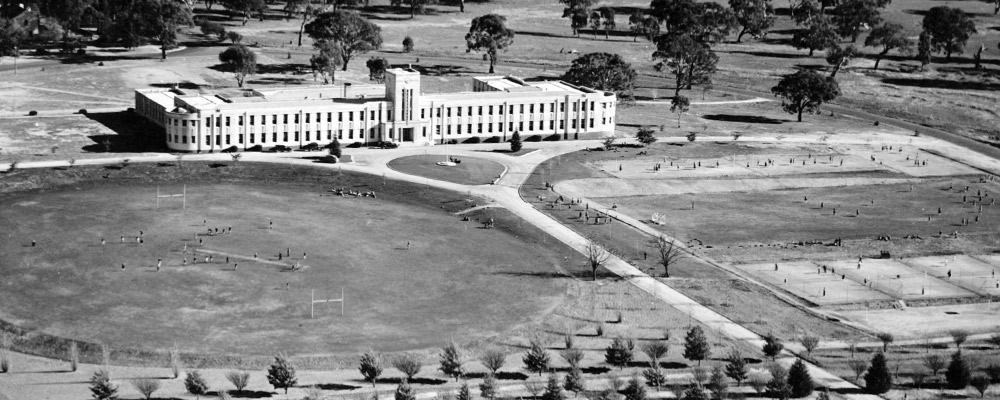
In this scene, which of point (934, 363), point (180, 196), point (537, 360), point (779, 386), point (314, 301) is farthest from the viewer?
point (180, 196)

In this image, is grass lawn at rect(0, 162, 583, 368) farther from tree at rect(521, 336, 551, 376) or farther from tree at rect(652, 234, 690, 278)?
tree at rect(521, 336, 551, 376)

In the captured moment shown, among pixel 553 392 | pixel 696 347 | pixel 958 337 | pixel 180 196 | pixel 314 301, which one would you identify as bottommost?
pixel 314 301

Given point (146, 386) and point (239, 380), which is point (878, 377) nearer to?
point (239, 380)

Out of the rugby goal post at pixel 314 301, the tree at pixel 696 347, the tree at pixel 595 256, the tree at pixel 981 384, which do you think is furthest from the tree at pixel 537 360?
the tree at pixel 981 384

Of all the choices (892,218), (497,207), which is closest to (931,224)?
(892,218)

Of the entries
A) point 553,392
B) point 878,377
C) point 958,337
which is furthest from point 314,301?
point 958,337

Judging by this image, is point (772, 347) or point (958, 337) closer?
point (772, 347)

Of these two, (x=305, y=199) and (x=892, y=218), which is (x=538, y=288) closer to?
(x=305, y=199)
